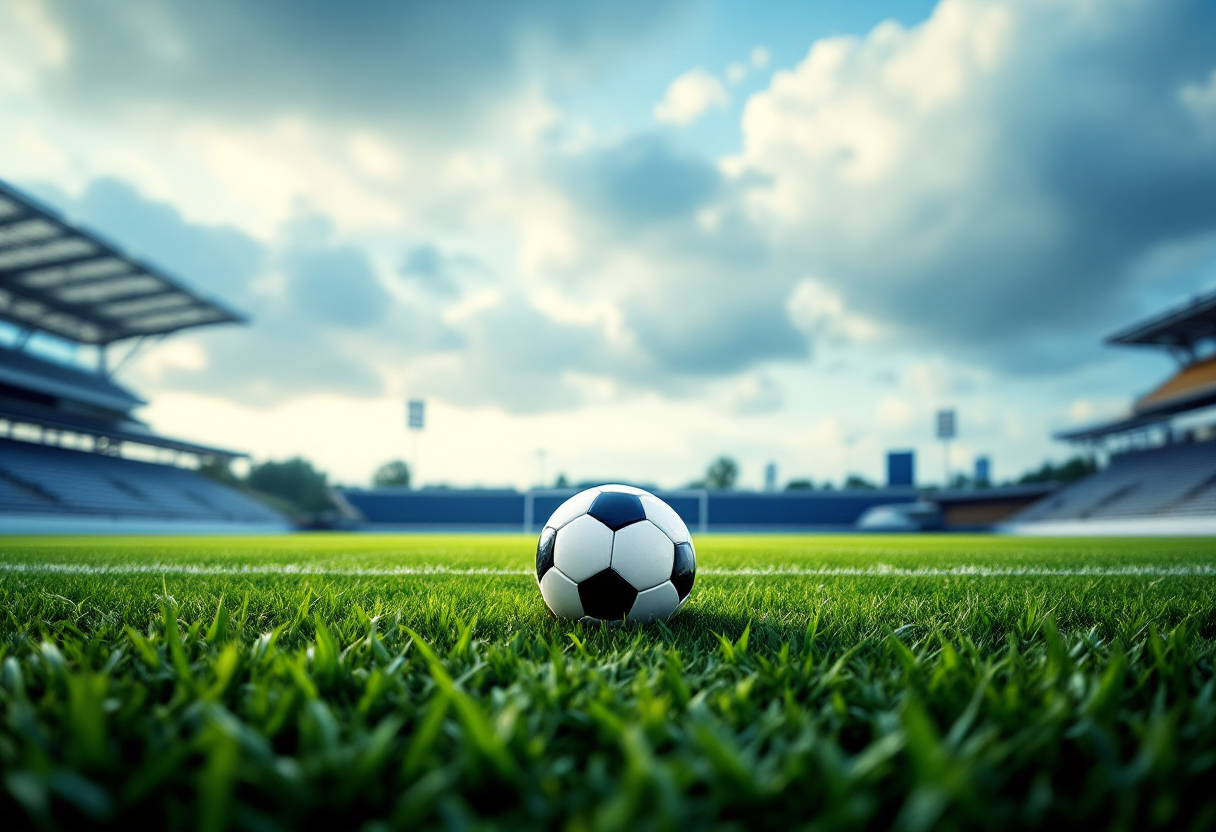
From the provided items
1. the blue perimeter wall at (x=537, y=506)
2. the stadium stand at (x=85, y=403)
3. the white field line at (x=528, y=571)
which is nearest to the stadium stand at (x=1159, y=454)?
the blue perimeter wall at (x=537, y=506)

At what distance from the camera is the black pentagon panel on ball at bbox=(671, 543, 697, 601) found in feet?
8.68

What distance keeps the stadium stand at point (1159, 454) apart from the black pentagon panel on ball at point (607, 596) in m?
28.3

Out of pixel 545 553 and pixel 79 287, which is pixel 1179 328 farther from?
pixel 79 287

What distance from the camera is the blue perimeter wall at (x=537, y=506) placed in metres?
44.9

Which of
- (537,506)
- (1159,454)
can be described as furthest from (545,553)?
(537,506)

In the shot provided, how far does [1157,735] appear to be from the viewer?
0.98 m

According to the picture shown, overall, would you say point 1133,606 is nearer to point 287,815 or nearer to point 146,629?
point 287,815

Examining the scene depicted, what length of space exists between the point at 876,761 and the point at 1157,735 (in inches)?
17.2

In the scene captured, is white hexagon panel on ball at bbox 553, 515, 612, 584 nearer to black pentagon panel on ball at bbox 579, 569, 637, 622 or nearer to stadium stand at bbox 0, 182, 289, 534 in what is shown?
black pentagon panel on ball at bbox 579, 569, 637, 622

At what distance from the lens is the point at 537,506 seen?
4550 cm

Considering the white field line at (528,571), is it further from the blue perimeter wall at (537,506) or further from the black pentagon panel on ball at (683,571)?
the blue perimeter wall at (537,506)

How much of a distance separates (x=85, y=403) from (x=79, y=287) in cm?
640

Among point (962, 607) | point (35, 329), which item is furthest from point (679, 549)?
point (35, 329)

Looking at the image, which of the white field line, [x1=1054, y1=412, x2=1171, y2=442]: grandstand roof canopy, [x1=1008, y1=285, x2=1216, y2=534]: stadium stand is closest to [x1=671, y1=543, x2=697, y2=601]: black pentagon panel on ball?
the white field line
